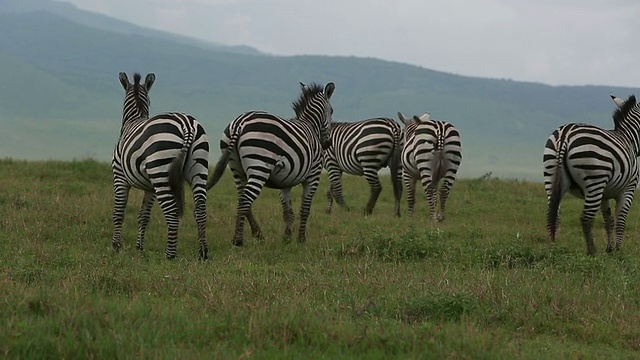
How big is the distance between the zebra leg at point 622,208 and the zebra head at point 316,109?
4.76 metres

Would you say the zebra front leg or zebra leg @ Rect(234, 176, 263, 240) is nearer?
the zebra front leg

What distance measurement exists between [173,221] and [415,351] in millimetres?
5225

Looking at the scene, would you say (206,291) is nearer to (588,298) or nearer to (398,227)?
(588,298)

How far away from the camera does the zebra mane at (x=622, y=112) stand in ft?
44.4

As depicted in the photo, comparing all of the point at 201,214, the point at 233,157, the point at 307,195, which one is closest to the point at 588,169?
the point at 307,195

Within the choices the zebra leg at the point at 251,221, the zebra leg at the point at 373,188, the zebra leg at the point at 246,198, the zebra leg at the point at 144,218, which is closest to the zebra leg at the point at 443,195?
the zebra leg at the point at 373,188

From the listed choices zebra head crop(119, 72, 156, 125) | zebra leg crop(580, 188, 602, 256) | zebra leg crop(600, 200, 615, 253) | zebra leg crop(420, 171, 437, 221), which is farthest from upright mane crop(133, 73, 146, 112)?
zebra leg crop(600, 200, 615, 253)

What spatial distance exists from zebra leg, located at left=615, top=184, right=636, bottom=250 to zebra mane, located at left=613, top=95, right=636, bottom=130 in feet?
3.57

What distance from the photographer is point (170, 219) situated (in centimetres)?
1063

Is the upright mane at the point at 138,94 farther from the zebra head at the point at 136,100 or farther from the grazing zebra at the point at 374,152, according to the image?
the grazing zebra at the point at 374,152

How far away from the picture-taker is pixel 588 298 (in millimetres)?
8398

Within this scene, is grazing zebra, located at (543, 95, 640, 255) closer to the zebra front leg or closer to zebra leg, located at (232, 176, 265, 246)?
zebra leg, located at (232, 176, 265, 246)

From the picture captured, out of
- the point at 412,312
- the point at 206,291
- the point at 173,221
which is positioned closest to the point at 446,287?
the point at 412,312

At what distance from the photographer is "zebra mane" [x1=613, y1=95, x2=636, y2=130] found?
1352 cm
